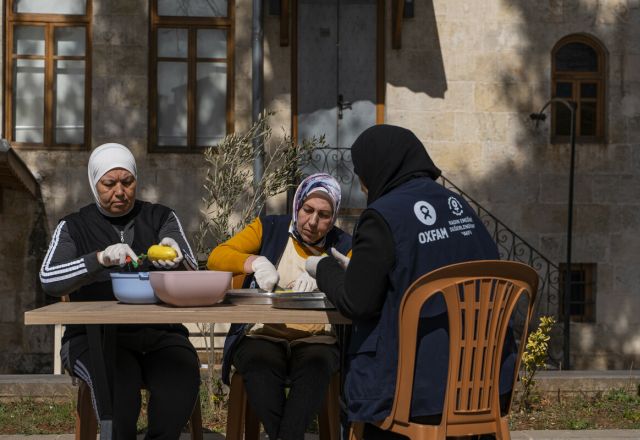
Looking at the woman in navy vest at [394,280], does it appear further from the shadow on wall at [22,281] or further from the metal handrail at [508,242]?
the shadow on wall at [22,281]

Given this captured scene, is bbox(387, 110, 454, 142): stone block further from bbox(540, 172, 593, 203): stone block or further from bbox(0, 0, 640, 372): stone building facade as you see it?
bbox(540, 172, 593, 203): stone block

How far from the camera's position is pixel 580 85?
40.7 ft

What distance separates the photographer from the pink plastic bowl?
156 inches

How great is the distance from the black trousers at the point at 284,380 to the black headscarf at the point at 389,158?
3.58 ft

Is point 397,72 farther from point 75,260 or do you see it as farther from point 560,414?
point 75,260

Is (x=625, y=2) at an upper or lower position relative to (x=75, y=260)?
upper

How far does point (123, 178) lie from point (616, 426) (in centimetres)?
376

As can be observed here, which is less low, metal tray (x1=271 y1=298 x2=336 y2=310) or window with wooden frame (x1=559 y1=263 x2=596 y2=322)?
metal tray (x1=271 y1=298 x2=336 y2=310)

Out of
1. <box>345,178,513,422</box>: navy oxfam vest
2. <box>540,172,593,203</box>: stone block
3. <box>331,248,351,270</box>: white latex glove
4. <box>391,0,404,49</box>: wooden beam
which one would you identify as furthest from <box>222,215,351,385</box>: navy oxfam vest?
<box>540,172,593,203</box>: stone block

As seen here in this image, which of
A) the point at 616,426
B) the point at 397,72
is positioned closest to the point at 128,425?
the point at 616,426

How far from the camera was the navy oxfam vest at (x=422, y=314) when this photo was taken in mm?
3629

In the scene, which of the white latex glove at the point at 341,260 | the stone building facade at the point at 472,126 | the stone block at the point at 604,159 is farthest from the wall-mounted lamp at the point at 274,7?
the white latex glove at the point at 341,260

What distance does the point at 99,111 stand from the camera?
1177 cm

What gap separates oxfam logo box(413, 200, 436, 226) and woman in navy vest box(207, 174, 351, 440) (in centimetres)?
95
